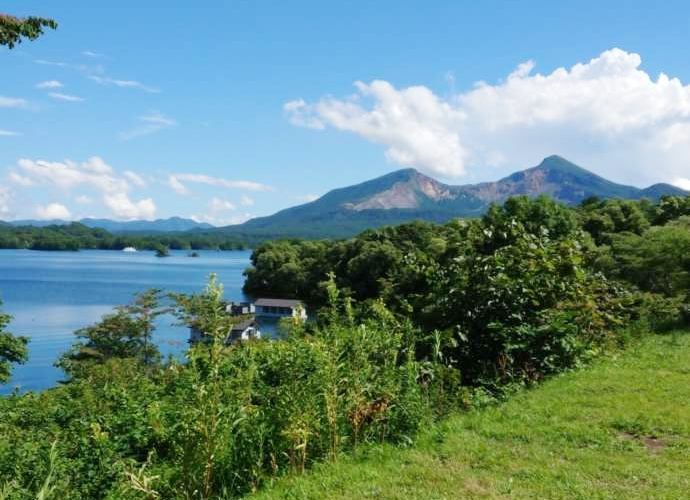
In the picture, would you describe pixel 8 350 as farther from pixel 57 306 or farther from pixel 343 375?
pixel 57 306

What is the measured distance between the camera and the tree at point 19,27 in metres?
10.6

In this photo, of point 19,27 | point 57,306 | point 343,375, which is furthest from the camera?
point 57,306

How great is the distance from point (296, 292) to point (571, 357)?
62480mm

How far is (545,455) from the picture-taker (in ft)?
14.1

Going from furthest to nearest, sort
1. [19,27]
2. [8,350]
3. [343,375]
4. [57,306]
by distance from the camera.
Result: [57,306]
[8,350]
[19,27]
[343,375]

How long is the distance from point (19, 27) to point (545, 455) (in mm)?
12146

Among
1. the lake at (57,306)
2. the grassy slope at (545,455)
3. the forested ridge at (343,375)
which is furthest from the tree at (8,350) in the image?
the grassy slope at (545,455)

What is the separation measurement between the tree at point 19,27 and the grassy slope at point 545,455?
10983 mm

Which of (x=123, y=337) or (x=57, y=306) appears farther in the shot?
(x=57, y=306)

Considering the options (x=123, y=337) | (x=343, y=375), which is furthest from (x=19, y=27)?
(x=123, y=337)

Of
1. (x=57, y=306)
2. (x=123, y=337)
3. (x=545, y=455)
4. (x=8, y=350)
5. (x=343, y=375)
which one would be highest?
(x=343, y=375)

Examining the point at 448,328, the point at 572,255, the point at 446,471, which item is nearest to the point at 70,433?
the point at 446,471

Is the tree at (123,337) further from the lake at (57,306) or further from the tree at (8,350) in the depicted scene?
the tree at (8,350)

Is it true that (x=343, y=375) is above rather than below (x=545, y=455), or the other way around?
above
